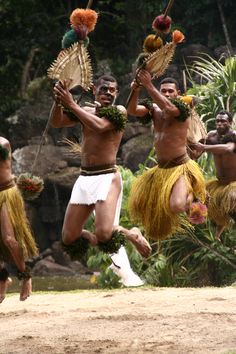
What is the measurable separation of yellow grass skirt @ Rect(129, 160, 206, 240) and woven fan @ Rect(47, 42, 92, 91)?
3.56 ft

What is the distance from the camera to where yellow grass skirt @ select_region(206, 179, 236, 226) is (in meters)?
7.93

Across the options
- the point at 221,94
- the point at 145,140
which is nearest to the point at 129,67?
the point at 145,140

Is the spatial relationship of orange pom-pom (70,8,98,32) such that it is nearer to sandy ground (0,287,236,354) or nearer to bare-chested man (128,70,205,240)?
bare-chested man (128,70,205,240)

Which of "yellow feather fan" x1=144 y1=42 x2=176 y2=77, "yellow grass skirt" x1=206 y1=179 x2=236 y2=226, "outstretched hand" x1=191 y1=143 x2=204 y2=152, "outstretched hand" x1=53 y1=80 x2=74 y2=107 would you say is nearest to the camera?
"outstretched hand" x1=53 y1=80 x2=74 y2=107

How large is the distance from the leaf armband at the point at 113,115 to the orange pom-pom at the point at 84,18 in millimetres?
520

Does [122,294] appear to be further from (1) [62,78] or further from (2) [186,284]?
(1) [62,78]

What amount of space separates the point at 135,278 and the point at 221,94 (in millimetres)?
2844

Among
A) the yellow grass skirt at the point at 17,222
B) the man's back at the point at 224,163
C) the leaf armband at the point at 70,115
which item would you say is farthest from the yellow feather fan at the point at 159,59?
the man's back at the point at 224,163

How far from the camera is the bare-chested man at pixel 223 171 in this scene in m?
7.74

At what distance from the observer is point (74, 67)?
5.86 metres

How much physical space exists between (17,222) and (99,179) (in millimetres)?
842

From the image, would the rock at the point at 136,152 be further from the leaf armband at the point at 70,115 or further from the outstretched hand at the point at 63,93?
the outstretched hand at the point at 63,93

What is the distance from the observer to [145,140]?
49.9 feet

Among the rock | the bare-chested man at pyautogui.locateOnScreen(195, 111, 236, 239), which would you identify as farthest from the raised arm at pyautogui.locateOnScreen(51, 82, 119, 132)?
the rock
